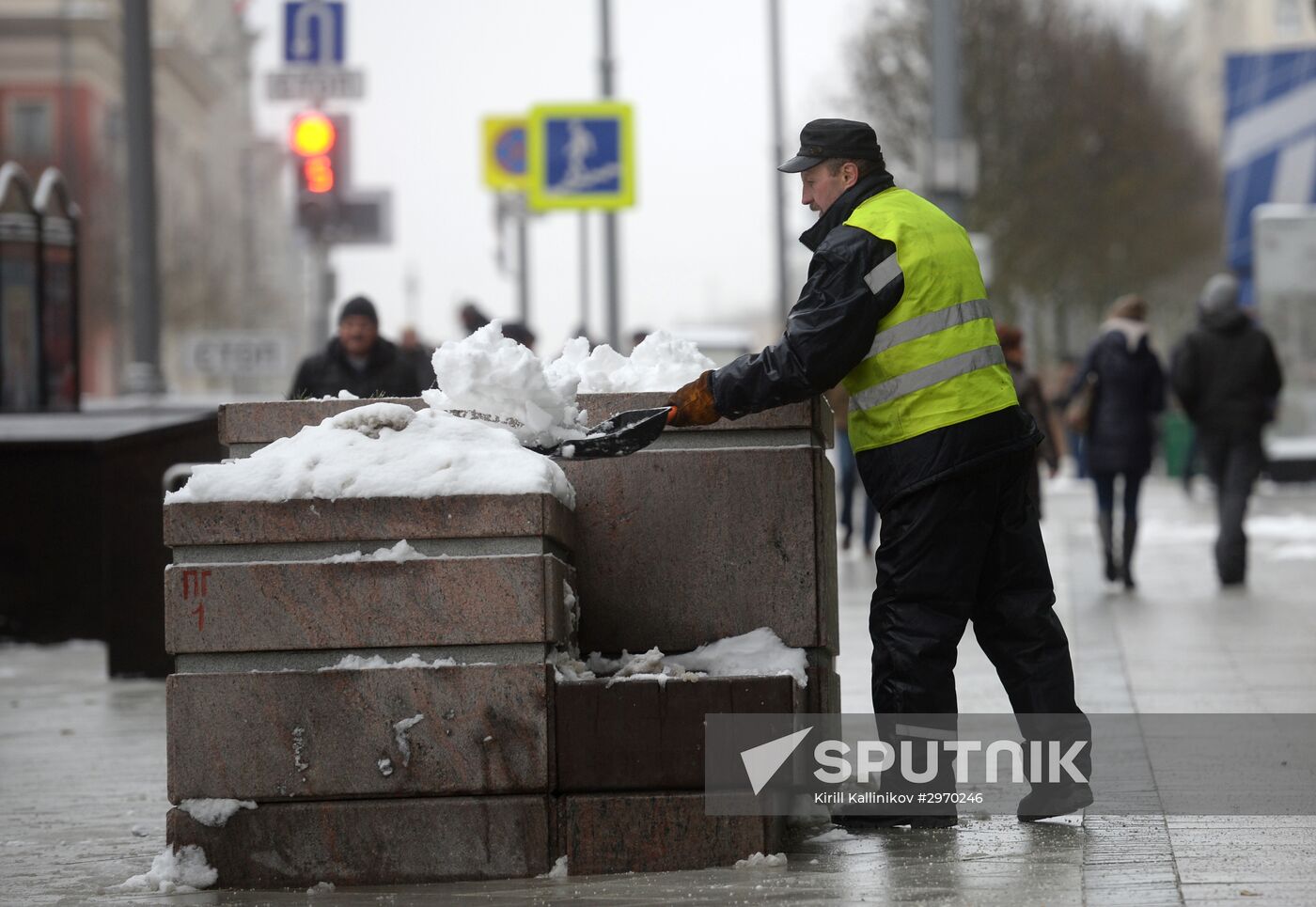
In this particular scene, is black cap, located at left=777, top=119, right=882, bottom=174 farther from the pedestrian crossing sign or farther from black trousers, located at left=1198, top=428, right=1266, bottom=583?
the pedestrian crossing sign

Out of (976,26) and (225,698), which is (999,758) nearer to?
(225,698)

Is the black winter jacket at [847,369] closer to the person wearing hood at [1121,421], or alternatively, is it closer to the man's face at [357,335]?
the man's face at [357,335]

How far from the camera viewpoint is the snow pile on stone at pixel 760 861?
16.7 feet

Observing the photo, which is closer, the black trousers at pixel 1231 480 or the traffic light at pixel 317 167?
the black trousers at pixel 1231 480

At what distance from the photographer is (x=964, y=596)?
18.1 feet

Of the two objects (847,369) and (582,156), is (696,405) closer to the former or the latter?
(847,369)

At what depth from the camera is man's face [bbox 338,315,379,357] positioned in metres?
10.3

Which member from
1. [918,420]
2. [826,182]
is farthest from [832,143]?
[918,420]

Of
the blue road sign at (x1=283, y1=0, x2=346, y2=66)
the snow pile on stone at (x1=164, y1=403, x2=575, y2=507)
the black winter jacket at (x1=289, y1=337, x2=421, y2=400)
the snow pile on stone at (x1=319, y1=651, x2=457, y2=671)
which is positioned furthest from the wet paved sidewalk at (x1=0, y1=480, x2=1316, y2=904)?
the blue road sign at (x1=283, y1=0, x2=346, y2=66)

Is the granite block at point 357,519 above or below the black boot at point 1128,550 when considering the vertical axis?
above

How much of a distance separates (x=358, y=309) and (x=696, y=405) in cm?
536

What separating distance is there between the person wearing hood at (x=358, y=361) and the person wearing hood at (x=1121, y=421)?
15.0 feet

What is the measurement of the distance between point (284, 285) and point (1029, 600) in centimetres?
10075

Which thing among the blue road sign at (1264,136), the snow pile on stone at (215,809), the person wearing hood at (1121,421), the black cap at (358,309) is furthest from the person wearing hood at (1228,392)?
the blue road sign at (1264,136)
